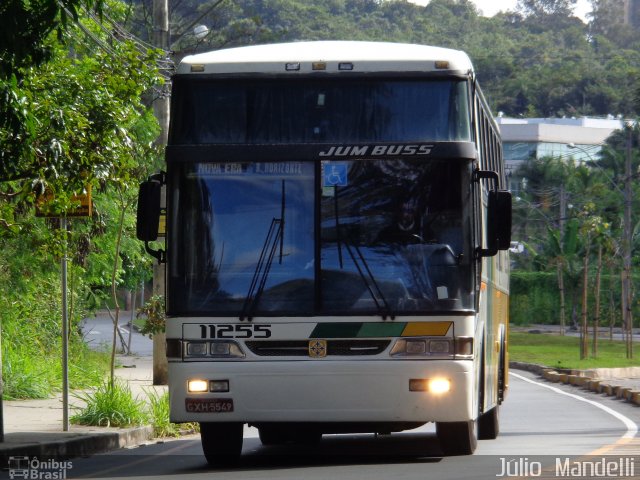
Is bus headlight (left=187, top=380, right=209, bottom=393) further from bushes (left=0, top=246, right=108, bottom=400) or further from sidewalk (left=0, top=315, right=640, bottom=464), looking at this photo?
bushes (left=0, top=246, right=108, bottom=400)

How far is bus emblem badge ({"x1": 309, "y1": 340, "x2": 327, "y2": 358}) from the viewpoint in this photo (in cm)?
1130

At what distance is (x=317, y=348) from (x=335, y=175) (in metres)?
1.51

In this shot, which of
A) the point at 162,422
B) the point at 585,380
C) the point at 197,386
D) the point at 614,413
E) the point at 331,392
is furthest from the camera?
the point at 585,380

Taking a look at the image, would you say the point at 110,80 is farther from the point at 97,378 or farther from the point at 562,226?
the point at 562,226

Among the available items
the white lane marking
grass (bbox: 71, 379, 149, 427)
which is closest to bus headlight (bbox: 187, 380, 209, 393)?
grass (bbox: 71, 379, 149, 427)

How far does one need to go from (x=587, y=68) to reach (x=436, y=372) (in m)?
140

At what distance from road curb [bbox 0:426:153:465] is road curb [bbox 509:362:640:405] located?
38.3ft

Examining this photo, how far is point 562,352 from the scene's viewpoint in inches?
1891

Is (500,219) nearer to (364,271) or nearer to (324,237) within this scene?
(364,271)

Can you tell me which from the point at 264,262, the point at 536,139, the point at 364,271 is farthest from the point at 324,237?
the point at 536,139

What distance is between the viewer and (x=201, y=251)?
11578mm

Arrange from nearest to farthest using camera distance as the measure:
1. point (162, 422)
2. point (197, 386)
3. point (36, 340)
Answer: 1. point (197, 386)
2. point (162, 422)
3. point (36, 340)

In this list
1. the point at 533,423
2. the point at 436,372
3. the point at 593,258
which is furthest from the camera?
the point at 593,258

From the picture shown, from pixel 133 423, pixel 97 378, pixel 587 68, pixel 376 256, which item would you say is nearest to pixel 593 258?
pixel 97 378
